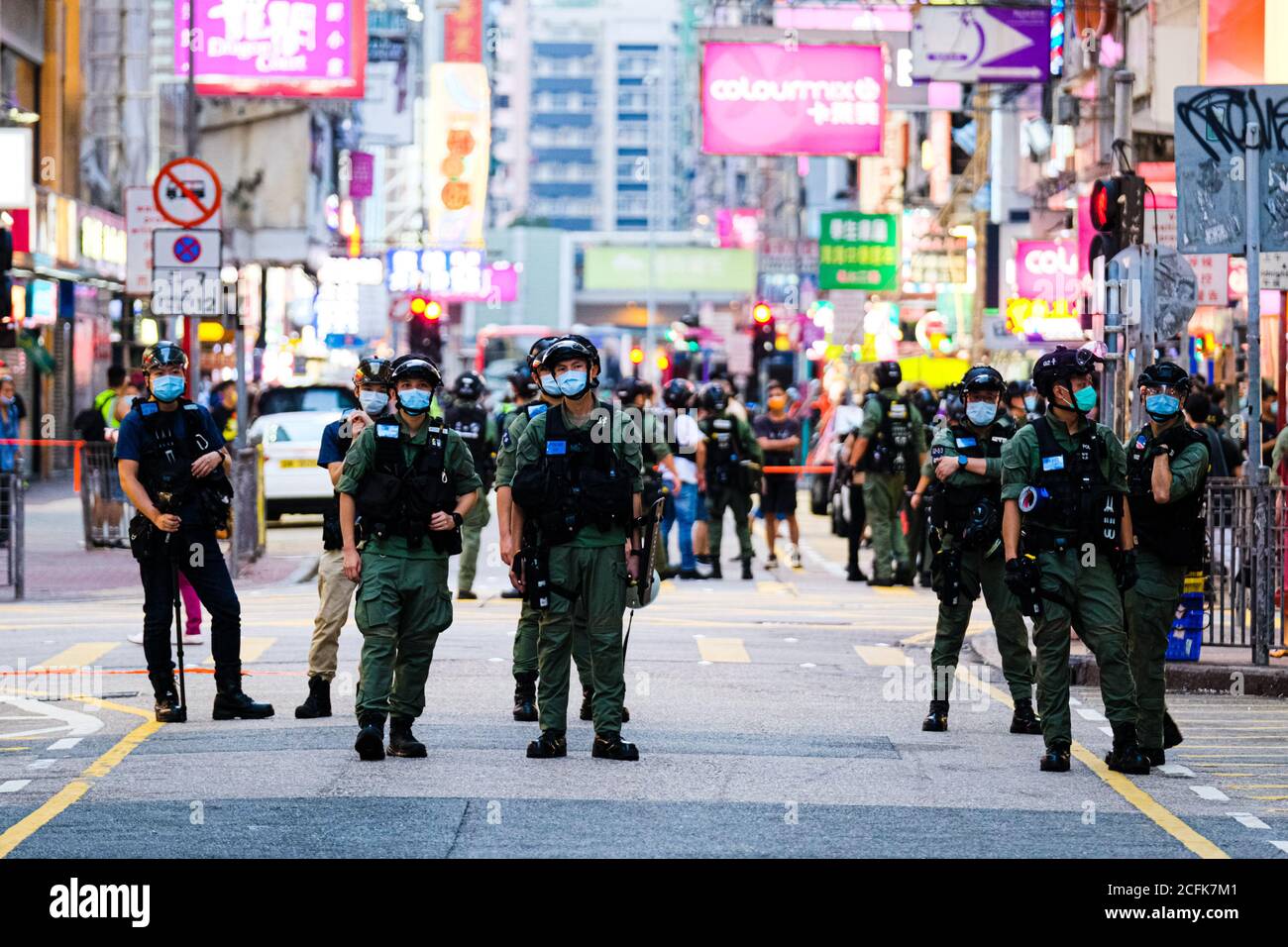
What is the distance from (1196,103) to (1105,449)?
5171 mm

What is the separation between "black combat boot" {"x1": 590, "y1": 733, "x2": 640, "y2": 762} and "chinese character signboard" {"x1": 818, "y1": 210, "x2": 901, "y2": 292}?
36133 millimetres

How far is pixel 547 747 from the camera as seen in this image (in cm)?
1099

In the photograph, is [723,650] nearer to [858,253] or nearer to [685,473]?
[685,473]

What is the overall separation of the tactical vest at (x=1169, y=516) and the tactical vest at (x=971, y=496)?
0.96 m

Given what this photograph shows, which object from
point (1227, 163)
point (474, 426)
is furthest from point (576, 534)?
point (474, 426)

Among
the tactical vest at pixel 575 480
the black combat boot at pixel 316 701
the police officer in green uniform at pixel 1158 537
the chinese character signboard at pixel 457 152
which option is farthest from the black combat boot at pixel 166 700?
the chinese character signboard at pixel 457 152

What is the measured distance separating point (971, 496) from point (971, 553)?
0.29 metres

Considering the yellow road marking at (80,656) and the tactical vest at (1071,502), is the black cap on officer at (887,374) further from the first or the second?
the tactical vest at (1071,502)

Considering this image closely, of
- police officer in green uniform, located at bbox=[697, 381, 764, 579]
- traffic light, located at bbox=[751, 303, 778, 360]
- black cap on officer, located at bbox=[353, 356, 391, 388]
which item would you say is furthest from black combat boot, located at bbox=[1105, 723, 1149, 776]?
traffic light, located at bbox=[751, 303, 778, 360]

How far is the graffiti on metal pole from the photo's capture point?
15.2 metres

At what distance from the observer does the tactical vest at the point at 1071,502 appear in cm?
1080

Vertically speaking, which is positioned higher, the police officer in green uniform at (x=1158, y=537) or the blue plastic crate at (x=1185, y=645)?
the police officer in green uniform at (x=1158, y=537)

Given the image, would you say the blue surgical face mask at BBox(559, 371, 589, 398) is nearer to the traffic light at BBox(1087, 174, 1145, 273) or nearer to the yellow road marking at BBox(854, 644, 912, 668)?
the yellow road marking at BBox(854, 644, 912, 668)
